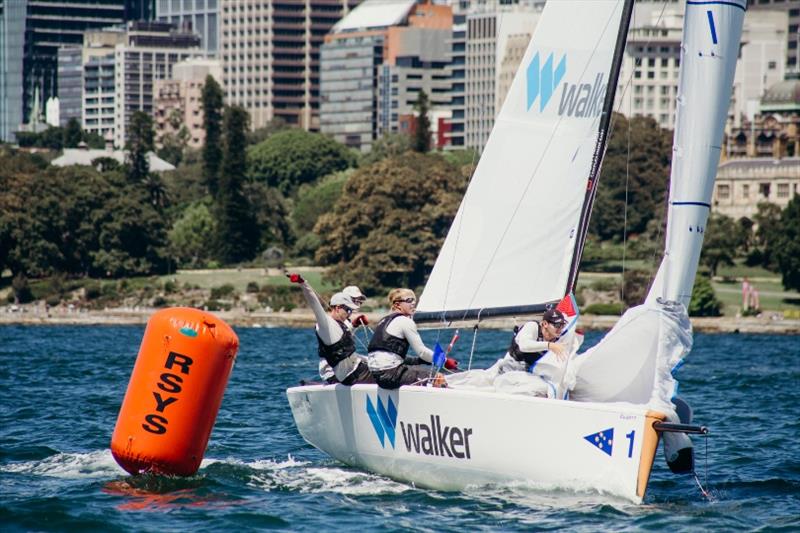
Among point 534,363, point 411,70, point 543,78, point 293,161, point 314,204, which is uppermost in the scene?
point 411,70

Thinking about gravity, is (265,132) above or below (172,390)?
above

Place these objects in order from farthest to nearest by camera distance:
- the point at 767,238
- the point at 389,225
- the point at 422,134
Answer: the point at 422,134, the point at 767,238, the point at 389,225

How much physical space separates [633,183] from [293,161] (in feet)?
133

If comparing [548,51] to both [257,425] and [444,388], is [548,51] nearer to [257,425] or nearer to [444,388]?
[444,388]

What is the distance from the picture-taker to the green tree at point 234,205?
102m

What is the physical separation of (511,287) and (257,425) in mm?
6839

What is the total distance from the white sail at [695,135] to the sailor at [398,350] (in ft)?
7.98

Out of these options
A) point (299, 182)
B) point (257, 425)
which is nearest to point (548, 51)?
point (257, 425)

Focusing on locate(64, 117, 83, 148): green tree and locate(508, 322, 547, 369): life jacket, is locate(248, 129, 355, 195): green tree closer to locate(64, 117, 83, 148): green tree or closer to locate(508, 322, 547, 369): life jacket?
locate(64, 117, 83, 148): green tree

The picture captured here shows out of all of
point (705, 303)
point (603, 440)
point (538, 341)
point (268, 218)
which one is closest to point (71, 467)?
point (538, 341)

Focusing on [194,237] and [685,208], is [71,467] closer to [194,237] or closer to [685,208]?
[685,208]

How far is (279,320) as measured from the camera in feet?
283

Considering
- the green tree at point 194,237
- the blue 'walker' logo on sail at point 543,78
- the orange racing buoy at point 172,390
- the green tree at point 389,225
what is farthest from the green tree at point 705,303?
the orange racing buoy at point 172,390

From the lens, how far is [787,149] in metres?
130
